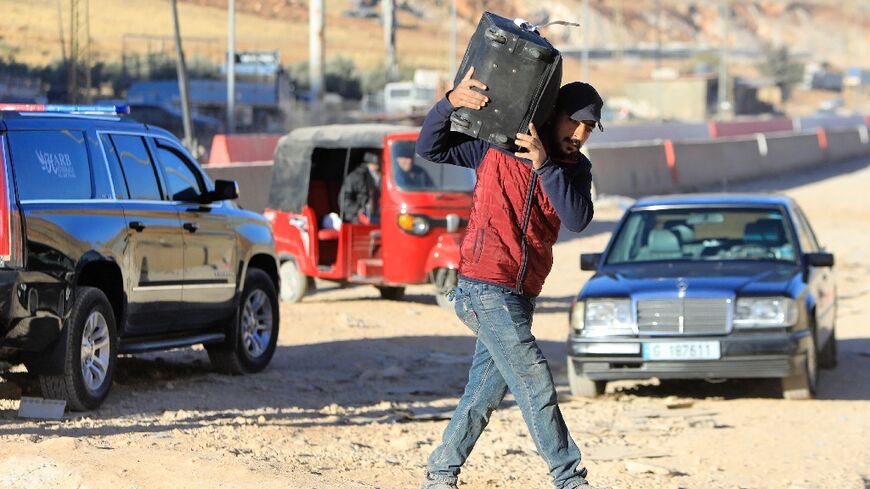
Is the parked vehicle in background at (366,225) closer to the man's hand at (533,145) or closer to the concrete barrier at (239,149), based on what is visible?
the concrete barrier at (239,149)

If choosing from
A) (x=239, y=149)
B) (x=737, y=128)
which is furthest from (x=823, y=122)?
(x=239, y=149)

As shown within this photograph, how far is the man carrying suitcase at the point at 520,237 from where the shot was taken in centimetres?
581

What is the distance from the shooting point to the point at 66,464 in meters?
6.82

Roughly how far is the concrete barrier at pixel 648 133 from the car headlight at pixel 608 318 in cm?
3271

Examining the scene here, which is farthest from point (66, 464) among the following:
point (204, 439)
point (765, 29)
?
point (765, 29)

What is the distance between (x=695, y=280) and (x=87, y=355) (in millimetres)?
4259

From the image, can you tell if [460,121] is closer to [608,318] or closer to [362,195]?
[608,318]

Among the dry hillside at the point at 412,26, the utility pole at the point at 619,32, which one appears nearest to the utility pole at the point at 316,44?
the dry hillside at the point at 412,26

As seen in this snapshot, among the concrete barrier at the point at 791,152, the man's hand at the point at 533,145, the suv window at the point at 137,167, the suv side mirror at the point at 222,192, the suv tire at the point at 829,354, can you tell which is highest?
the man's hand at the point at 533,145

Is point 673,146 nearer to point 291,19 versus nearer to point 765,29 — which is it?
point 291,19

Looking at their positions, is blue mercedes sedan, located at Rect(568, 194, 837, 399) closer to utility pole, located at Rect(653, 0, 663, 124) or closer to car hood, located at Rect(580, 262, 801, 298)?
car hood, located at Rect(580, 262, 801, 298)

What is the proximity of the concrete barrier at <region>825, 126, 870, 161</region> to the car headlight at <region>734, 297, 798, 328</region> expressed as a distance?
1697 inches

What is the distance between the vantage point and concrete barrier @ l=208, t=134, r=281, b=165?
24766mm

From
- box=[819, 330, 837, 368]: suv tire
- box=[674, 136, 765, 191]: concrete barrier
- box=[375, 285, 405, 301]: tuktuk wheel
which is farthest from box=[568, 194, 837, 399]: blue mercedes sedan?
box=[674, 136, 765, 191]: concrete barrier
